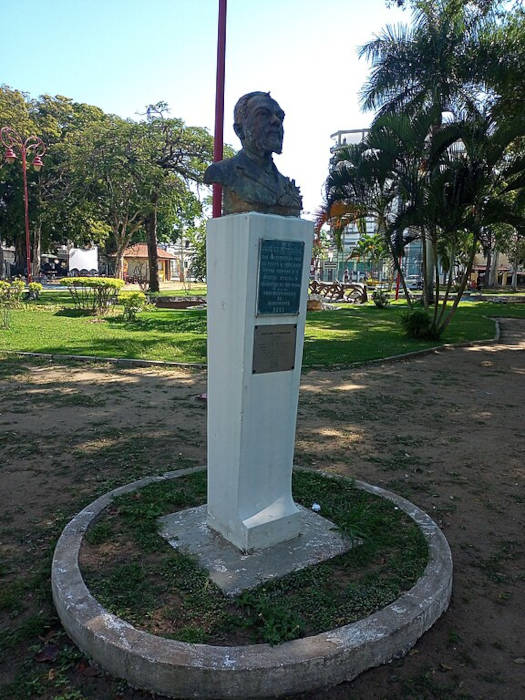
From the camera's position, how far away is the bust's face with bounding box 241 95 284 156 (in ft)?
9.57

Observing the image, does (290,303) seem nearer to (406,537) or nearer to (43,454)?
(406,537)

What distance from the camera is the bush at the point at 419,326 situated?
12.2 m

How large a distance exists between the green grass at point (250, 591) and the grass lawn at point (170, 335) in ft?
18.9

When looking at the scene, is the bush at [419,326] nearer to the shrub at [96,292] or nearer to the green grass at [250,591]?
the shrub at [96,292]

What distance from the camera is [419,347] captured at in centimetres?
1108

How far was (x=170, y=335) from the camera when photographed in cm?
1186

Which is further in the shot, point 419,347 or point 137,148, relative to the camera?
point 137,148

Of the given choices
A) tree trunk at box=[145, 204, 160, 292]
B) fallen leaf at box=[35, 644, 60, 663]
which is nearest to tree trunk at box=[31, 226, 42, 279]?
tree trunk at box=[145, 204, 160, 292]

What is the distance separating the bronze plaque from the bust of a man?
719 millimetres

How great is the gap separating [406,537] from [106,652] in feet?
6.10

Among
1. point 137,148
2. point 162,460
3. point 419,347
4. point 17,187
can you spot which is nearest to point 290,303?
point 162,460

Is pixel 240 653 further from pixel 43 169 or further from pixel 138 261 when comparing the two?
pixel 138 261

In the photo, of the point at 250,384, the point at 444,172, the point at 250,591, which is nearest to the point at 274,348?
the point at 250,384

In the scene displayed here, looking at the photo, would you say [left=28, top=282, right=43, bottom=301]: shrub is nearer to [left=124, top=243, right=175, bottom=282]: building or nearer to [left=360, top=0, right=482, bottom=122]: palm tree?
[left=360, top=0, right=482, bottom=122]: palm tree
